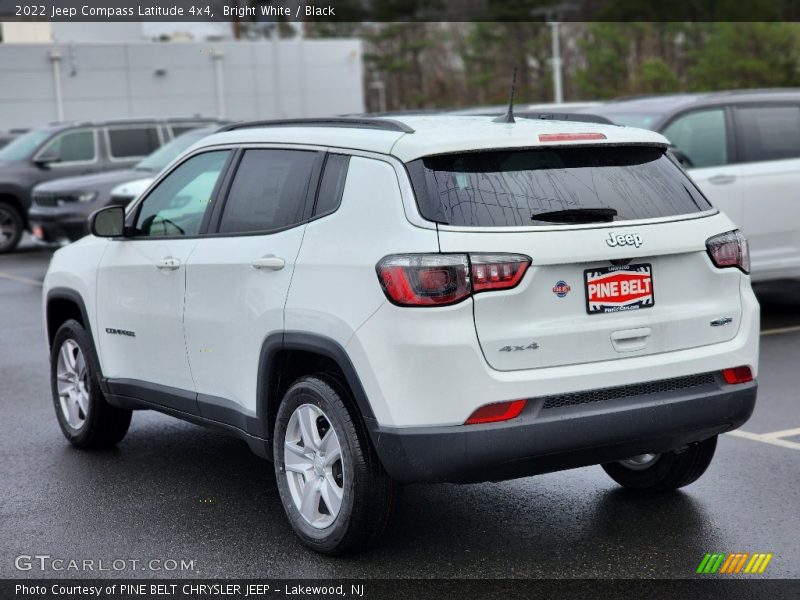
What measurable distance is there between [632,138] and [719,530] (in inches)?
67.1

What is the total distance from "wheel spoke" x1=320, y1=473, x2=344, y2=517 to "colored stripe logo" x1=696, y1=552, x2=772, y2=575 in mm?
1428

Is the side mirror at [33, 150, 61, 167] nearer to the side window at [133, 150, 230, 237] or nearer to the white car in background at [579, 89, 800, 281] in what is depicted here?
the white car in background at [579, 89, 800, 281]

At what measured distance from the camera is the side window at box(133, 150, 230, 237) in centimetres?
585

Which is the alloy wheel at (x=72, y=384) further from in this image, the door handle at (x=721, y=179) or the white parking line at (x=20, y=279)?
the white parking line at (x=20, y=279)

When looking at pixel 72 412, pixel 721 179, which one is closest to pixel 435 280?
pixel 72 412

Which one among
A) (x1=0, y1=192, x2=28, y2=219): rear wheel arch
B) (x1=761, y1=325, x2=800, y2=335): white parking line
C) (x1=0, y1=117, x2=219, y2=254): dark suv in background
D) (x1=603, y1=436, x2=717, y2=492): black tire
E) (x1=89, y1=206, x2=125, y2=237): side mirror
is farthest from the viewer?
(x1=0, y1=117, x2=219, y2=254): dark suv in background

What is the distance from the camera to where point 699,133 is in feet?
35.0

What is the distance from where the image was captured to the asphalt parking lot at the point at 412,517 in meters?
4.87

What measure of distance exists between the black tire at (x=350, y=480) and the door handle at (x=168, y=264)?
1.12 metres

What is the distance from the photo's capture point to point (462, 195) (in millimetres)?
4570

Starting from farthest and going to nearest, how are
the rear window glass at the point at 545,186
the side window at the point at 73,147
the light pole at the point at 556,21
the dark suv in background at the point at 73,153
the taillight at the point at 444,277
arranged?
1. the light pole at the point at 556,21
2. the side window at the point at 73,147
3. the dark suv in background at the point at 73,153
4. the rear window glass at the point at 545,186
5. the taillight at the point at 444,277

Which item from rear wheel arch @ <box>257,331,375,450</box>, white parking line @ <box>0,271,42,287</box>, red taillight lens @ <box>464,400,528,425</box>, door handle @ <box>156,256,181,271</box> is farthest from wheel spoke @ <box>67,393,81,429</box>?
white parking line @ <box>0,271,42,287</box>

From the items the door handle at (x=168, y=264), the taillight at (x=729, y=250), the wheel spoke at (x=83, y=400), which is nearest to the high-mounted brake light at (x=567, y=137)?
the taillight at (x=729, y=250)

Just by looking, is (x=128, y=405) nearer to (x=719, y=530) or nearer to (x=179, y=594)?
(x=179, y=594)
